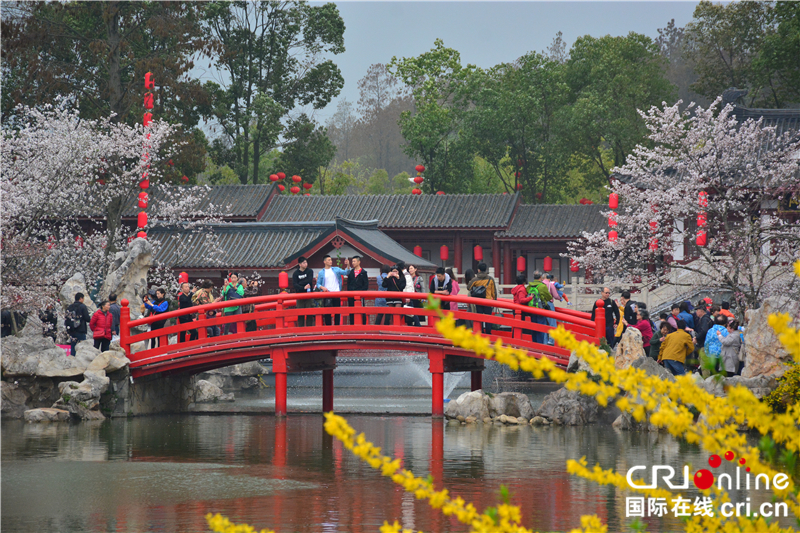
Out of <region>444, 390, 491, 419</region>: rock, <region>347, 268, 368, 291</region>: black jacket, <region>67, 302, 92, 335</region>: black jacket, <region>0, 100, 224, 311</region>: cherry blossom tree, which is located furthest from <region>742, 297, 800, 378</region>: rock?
<region>0, 100, 224, 311</region>: cherry blossom tree

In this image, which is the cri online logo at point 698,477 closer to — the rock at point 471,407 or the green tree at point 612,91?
the rock at point 471,407

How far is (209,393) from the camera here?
77.3ft

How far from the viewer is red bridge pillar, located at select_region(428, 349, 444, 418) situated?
17.6 meters

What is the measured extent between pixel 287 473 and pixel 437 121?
31.3 metres

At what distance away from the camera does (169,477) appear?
11.3 meters

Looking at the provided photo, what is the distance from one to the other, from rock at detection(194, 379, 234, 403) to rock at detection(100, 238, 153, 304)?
2645 mm

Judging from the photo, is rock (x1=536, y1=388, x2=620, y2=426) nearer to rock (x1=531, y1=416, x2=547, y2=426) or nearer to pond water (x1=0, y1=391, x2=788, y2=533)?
rock (x1=531, y1=416, x2=547, y2=426)

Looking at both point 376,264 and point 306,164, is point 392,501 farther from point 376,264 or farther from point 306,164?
point 306,164

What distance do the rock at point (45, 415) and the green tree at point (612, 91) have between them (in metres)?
26.4

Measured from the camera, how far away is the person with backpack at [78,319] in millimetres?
19359

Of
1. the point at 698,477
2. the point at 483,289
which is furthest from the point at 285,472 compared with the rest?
the point at 483,289

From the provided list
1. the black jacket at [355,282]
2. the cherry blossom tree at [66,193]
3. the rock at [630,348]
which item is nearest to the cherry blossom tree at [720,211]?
the rock at [630,348]

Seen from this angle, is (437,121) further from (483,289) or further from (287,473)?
(287,473)

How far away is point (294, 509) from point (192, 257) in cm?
2436
